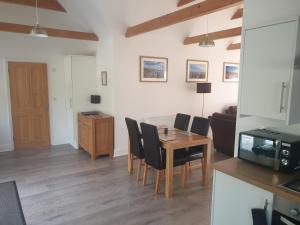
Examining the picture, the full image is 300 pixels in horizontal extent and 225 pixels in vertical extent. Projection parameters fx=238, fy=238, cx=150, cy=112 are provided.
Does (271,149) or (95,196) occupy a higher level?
(271,149)

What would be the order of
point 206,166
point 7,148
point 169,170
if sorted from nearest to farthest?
point 169,170 → point 206,166 → point 7,148

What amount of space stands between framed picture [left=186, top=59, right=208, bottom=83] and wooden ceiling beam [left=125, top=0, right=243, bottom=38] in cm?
174

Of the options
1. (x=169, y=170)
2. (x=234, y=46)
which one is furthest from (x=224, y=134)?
(x=234, y=46)

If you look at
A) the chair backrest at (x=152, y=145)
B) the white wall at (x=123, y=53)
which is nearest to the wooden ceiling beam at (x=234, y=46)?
the white wall at (x=123, y=53)

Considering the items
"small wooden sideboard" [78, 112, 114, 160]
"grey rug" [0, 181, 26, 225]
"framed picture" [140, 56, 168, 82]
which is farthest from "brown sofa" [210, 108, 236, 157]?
"grey rug" [0, 181, 26, 225]

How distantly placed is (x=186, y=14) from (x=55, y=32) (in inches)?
111

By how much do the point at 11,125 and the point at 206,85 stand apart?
4.44 meters

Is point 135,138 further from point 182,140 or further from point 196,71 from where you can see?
point 196,71

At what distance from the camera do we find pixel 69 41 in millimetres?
5465

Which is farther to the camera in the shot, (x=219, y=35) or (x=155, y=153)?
(x=219, y=35)

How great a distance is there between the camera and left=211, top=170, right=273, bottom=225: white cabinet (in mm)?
1664

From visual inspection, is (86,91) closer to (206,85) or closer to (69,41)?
(69,41)

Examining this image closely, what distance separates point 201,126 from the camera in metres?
3.88

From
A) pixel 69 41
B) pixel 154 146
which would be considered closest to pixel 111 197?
pixel 154 146
